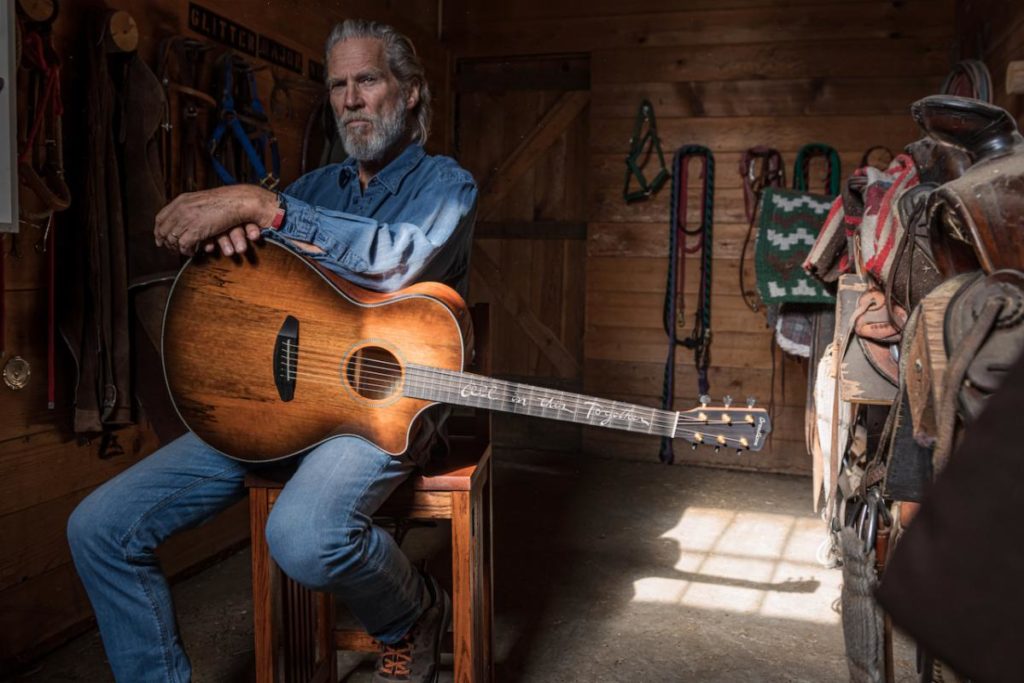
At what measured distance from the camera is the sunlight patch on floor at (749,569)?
2586 millimetres

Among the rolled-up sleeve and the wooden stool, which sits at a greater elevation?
the rolled-up sleeve

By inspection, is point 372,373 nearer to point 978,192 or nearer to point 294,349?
point 294,349

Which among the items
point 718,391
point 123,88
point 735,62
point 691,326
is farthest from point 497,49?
point 123,88

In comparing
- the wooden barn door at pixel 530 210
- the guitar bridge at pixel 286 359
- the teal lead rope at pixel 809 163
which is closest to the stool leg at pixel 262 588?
the guitar bridge at pixel 286 359

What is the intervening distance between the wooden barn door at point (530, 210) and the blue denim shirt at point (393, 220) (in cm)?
279

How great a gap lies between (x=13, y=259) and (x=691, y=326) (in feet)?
10.6

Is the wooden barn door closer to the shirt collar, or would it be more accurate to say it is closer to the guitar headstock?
the shirt collar

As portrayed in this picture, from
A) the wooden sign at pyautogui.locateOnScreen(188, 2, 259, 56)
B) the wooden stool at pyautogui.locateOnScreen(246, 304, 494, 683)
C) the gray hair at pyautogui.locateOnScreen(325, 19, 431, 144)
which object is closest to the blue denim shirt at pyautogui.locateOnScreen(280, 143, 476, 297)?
the gray hair at pyautogui.locateOnScreen(325, 19, 431, 144)

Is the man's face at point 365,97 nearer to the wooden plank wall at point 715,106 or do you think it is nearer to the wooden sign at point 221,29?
the wooden sign at point 221,29

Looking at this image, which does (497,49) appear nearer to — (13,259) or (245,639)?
(13,259)

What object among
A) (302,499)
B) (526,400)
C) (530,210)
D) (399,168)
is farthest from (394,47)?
(530,210)

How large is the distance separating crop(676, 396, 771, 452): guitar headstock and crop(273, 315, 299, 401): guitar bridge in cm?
76

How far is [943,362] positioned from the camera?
3.90ft

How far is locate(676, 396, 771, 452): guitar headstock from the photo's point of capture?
5.48 ft
